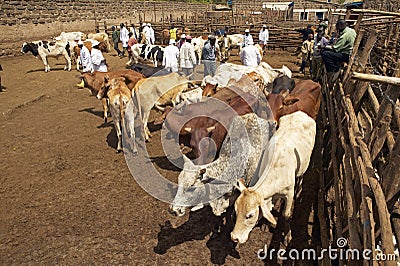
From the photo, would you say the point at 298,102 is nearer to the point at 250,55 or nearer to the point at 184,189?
the point at 184,189

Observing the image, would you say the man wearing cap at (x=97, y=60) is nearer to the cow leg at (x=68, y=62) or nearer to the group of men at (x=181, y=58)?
the group of men at (x=181, y=58)

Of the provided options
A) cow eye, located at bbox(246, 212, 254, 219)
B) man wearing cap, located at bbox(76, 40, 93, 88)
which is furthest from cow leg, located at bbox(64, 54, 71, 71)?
cow eye, located at bbox(246, 212, 254, 219)

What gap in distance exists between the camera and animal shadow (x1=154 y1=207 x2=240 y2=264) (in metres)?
4.19

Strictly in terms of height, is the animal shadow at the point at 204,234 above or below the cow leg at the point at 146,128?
below

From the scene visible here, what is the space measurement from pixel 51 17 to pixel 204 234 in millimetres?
20996

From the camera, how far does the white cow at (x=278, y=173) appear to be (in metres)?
3.39

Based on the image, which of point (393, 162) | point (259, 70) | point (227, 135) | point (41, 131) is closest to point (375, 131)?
point (393, 162)

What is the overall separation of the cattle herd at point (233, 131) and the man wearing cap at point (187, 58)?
2.19 metres

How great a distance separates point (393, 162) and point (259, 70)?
687 cm

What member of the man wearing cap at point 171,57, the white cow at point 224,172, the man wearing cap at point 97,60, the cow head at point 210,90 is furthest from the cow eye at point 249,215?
the man wearing cap at point 97,60

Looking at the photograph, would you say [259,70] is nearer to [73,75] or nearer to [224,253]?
[224,253]

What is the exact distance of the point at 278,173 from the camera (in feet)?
13.1

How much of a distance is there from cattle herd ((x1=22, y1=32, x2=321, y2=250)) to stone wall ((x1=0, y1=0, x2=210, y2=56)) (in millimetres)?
12443

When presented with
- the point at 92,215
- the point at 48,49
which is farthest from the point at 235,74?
the point at 48,49
